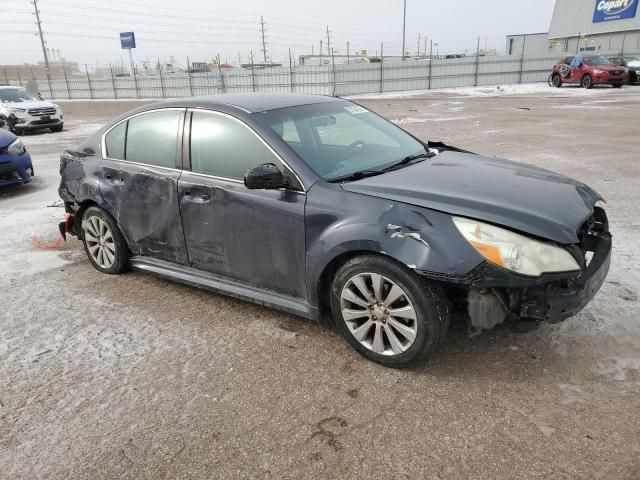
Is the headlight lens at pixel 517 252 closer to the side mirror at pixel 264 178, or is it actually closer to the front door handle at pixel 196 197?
the side mirror at pixel 264 178

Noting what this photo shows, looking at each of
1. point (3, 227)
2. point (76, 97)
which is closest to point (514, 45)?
point (76, 97)

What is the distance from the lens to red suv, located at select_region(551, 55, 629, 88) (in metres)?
25.6

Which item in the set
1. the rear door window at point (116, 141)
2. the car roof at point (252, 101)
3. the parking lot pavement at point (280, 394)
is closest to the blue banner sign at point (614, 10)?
the parking lot pavement at point (280, 394)

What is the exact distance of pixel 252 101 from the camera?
4012mm

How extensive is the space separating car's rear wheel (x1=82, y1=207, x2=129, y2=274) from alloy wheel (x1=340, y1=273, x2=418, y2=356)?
2334 mm

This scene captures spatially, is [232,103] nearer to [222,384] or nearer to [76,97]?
[222,384]

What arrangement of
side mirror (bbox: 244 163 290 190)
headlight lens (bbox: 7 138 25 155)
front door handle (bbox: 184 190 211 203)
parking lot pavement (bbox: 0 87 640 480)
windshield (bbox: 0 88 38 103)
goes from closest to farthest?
parking lot pavement (bbox: 0 87 640 480), side mirror (bbox: 244 163 290 190), front door handle (bbox: 184 190 211 203), headlight lens (bbox: 7 138 25 155), windshield (bbox: 0 88 38 103)

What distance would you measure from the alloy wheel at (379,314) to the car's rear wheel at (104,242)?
2.33 metres

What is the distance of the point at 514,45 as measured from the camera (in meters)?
44.1

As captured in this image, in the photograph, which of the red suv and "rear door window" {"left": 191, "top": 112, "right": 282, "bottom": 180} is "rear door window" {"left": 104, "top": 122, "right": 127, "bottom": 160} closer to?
"rear door window" {"left": 191, "top": 112, "right": 282, "bottom": 180}

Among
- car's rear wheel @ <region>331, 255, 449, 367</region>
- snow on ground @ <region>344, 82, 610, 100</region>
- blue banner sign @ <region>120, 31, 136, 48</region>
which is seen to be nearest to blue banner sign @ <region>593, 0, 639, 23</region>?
snow on ground @ <region>344, 82, 610, 100</region>

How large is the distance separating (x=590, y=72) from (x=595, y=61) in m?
0.90

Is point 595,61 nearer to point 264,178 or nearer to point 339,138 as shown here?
point 339,138

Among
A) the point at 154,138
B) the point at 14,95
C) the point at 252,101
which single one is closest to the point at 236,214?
the point at 252,101
